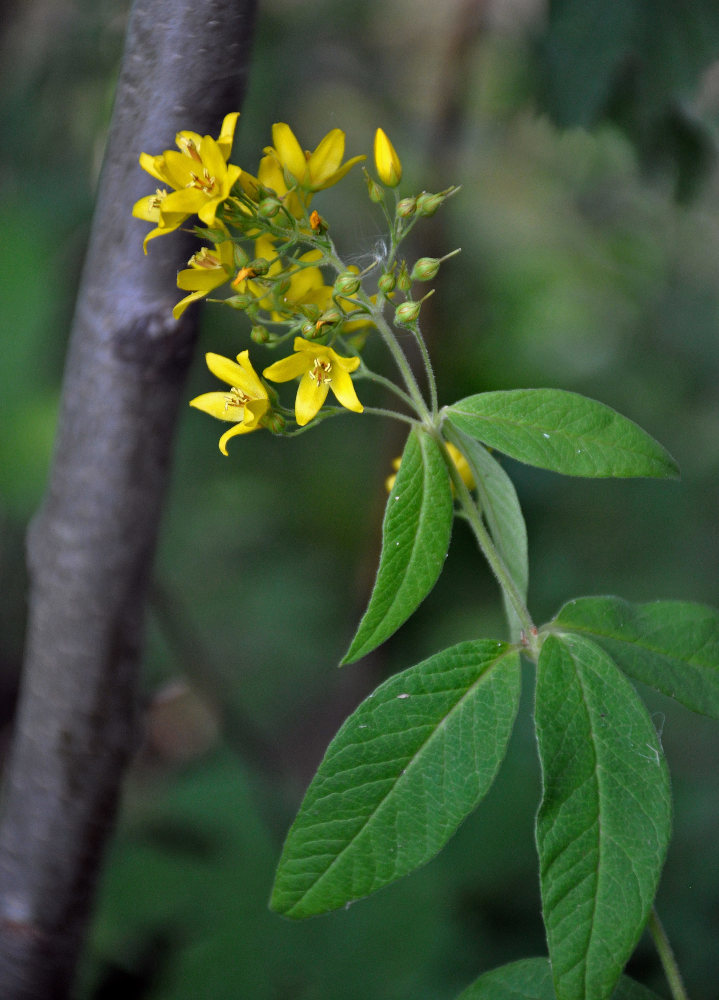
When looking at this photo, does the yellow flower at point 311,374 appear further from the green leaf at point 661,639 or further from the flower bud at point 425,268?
the green leaf at point 661,639

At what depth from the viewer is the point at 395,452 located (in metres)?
2.44

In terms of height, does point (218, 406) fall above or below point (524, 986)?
above

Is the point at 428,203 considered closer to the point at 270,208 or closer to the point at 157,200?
the point at 270,208

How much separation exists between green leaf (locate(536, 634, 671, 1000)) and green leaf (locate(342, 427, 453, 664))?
166 mm

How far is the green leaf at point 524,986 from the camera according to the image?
35.8 inches

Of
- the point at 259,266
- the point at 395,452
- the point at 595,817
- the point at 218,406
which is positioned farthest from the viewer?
the point at 395,452

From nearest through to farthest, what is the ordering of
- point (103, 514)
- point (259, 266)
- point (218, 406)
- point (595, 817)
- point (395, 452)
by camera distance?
point (595, 817) < point (259, 266) < point (218, 406) < point (103, 514) < point (395, 452)

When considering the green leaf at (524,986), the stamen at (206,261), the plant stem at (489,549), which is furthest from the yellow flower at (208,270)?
the green leaf at (524,986)

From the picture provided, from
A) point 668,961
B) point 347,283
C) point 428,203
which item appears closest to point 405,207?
point 428,203

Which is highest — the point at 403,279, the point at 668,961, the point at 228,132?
the point at 228,132

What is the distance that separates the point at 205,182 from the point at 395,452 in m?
1.62

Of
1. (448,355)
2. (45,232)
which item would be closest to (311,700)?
(448,355)

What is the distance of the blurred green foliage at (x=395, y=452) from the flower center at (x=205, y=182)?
43 centimetres

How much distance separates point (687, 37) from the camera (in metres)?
1.42
